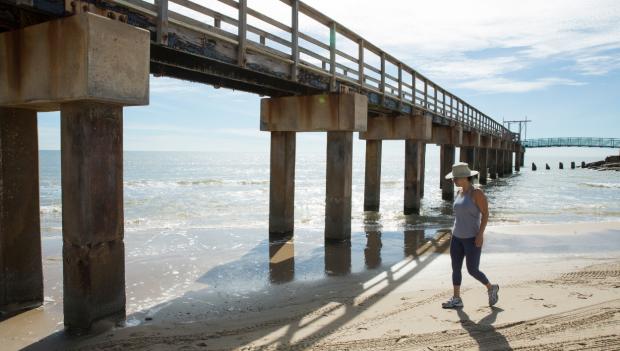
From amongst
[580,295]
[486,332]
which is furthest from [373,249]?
[486,332]

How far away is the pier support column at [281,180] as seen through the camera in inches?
427

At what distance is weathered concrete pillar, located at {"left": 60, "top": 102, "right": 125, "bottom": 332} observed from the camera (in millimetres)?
4516

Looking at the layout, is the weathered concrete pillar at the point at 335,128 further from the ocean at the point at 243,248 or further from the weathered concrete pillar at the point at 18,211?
the weathered concrete pillar at the point at 18,211

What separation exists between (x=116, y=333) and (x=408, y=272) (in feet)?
14.3

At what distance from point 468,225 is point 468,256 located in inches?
14.1

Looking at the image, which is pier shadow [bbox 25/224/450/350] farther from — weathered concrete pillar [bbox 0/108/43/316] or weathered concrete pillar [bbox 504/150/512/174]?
weathered concrete pillar [bbox 504/150/512/174]

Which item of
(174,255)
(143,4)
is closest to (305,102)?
(174,255)

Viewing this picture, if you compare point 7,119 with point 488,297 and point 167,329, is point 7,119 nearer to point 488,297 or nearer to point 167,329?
point 167,329

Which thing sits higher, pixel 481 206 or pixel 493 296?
pixel 481 206

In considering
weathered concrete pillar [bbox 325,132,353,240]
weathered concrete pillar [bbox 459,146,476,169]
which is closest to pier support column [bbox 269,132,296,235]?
weathered concrete pillar [bbox 325,132,353,240]

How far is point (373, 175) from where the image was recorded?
16.0 m

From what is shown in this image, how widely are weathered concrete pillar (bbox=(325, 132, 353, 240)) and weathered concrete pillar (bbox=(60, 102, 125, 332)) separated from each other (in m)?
5.95

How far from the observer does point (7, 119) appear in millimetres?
5340

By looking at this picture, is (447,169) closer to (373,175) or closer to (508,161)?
(373,175)
